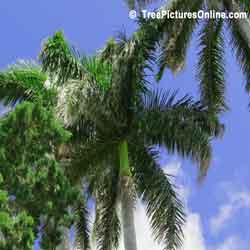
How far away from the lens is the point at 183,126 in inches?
585

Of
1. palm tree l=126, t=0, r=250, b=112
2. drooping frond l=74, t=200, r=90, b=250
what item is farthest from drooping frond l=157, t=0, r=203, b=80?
drooping frond l=74, t=200, r=90, b=250

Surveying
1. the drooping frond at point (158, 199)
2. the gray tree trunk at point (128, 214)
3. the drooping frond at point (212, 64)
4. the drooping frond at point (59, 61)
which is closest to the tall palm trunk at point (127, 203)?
the gray tree trunk at point (128, 214)

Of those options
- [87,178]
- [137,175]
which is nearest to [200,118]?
[137,175]

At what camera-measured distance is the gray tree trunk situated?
13.8 meters

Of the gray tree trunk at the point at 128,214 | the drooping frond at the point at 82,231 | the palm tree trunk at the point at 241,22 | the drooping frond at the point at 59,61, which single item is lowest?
the gray tree trunk at the point at 128,214

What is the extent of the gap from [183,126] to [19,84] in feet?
15.7

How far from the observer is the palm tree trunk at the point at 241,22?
1616 cm

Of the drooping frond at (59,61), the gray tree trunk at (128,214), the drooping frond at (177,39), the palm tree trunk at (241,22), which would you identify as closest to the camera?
the gray tree trunk at (128,214)

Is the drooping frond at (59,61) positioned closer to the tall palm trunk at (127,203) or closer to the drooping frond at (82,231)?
the tall palm trunk at (127,203)

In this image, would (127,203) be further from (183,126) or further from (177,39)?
(177,39)

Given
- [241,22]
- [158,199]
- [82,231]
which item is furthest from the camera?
[82,231]

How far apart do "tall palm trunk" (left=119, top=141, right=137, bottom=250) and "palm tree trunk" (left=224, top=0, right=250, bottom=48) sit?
4.41 metres

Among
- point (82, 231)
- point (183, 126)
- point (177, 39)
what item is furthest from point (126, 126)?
point (82, 231)

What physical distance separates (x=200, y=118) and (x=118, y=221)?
3719 mm
